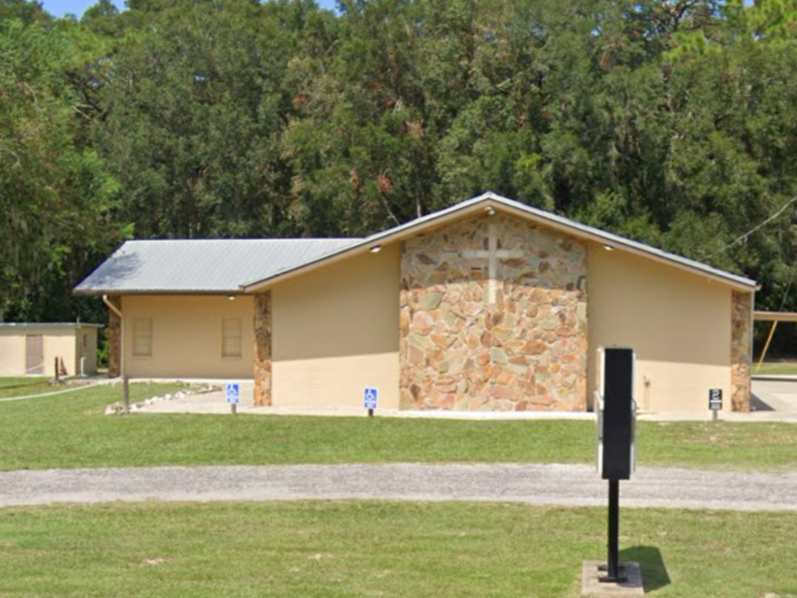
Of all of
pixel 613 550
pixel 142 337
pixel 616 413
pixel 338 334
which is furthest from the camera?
pixel 142 337

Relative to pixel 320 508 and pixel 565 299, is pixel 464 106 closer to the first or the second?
pixel 565 299

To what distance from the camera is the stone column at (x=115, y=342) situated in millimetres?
35281

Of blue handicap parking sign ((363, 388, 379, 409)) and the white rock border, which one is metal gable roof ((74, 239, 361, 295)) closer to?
the white rock border

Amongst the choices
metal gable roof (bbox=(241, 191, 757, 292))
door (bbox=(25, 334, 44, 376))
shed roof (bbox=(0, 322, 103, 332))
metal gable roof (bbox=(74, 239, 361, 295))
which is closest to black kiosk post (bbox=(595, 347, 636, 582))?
metal gable roof (bbox=(241, 191, 757, 292))

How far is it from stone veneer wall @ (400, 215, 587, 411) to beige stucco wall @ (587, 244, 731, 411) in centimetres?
69

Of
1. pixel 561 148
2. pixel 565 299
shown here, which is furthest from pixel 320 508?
pixel 561 148

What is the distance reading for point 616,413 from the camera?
934 cm

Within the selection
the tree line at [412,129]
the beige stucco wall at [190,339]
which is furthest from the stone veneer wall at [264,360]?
the tree line at [412,129]

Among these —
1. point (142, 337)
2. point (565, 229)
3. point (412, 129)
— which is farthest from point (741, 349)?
point (412, 129)

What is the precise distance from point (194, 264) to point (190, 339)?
7.78 feet

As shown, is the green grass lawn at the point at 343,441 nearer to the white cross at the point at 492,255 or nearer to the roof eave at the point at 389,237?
the white cross at the point at 492,255

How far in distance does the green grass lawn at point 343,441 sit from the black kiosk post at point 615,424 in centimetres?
772

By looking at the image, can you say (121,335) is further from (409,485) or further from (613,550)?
(613,550)

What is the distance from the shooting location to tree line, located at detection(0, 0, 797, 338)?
43219mm
